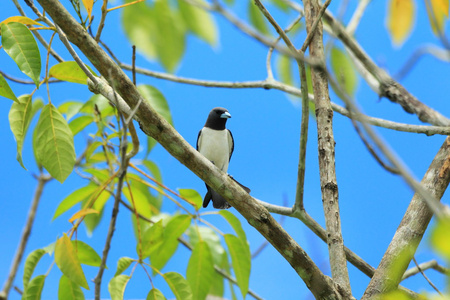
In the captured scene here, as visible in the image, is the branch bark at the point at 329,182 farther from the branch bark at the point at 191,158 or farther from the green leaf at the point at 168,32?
the green leaf at the point at 168,32

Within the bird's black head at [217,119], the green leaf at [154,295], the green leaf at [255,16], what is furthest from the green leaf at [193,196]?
the bird's black head at [217,119]

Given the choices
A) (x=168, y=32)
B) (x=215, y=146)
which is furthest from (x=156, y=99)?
(x=215, y=146)

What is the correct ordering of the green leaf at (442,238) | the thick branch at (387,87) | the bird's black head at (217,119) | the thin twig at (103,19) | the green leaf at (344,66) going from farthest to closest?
the bird's black head at (217,119) → the thick branch at (387,87) → the green leaf at (344,66) → the thin twig at (103,19) → the green leaf at (442,238)

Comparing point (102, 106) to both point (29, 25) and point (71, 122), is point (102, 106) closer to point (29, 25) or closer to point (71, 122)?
point (71, 122)

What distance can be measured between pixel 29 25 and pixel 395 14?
178cm

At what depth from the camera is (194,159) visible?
244cm

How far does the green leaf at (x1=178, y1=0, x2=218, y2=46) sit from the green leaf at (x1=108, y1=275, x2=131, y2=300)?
1.44 meters

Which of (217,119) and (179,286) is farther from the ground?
(217,119)

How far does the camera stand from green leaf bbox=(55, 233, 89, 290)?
95.4 inches

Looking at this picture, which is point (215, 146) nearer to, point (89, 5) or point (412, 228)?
point (412, 228)

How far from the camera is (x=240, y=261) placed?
9.65ft

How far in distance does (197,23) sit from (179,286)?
5.09 ft

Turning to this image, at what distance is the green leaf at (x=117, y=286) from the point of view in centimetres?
259

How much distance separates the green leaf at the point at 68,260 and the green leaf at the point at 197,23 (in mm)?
1392
